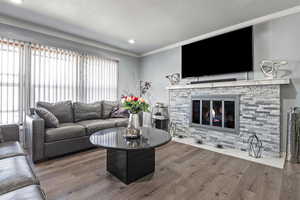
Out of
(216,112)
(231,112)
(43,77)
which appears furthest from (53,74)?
(231,112)

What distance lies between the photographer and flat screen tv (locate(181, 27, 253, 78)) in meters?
2.93

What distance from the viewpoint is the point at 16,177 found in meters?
1.10

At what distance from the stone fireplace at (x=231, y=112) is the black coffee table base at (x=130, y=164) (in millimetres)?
1847

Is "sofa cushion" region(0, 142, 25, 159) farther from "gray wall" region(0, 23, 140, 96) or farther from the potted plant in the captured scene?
"gray wall" region(0, 23, 140, 96)

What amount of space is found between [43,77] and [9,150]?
2.16m

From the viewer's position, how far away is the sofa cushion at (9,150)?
4.95 feet

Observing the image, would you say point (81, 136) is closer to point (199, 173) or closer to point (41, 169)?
point (41, 169)

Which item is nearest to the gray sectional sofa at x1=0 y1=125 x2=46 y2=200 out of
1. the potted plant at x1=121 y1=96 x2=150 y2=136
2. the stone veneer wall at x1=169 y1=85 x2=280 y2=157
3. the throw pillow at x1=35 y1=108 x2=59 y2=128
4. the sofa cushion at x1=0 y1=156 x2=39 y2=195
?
the sofa cushion at x1=0 y1=156 x2=39 y2=195

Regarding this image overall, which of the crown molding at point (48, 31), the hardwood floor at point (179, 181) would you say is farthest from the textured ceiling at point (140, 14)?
the hardwood floor at point (179, 181)

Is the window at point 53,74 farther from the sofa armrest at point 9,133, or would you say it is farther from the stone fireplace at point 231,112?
the stone fireplace at point 231,112

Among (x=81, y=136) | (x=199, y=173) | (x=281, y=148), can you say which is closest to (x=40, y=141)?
(x=81, y=136)

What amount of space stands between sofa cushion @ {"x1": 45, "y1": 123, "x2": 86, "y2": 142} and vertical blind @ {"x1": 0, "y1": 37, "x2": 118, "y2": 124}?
1.16m

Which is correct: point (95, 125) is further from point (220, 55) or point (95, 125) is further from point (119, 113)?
point (220, 55)

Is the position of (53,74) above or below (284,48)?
below
